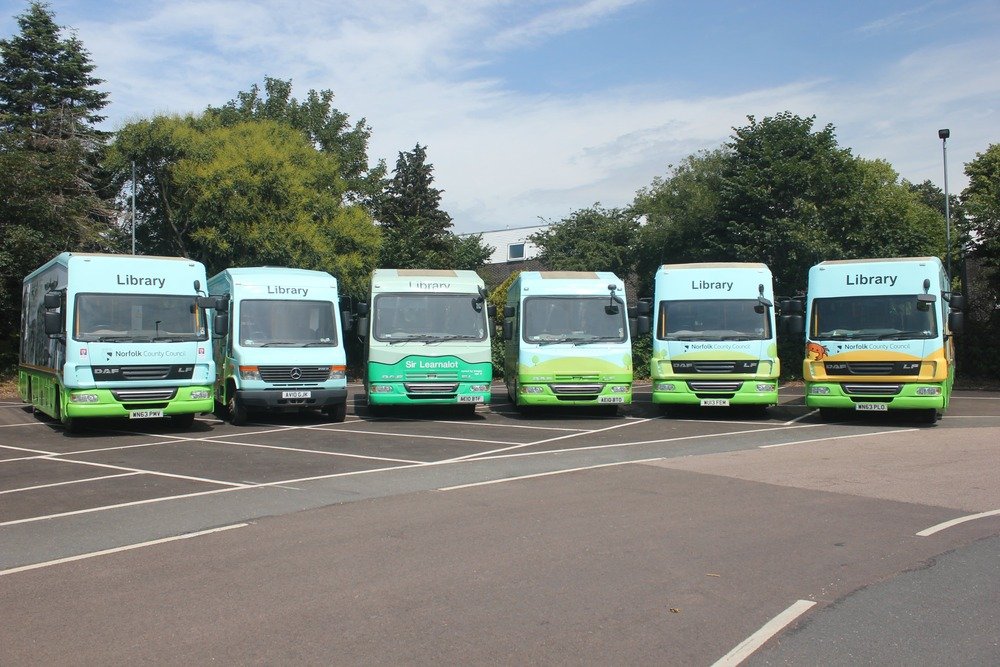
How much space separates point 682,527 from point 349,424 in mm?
10928

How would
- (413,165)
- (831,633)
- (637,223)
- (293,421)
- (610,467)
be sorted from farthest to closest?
(413,165) < (637,223) < (293,421) < (610,467) < (831,633)

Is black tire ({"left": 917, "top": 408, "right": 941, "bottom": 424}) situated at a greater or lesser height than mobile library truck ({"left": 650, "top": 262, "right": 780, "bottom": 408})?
lesser

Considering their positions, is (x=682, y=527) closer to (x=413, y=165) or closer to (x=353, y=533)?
(x=353, y=533)

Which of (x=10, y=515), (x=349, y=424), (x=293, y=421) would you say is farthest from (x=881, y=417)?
(x=10, y=515)

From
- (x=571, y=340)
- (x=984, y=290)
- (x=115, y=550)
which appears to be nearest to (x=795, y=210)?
(x=984, y=290)

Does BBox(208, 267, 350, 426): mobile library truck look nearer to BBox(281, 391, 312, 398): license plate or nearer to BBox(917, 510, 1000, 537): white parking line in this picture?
BBox(281, 391, 312, 398): license plate

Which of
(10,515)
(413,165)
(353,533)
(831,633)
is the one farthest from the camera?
(413,165)

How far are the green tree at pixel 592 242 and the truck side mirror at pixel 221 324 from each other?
2714 cm

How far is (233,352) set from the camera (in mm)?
17859

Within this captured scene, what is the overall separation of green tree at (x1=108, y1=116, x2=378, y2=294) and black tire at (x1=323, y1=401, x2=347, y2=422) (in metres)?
14.8

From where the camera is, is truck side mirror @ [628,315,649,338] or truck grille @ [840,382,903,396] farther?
truck side mirror @ [628,315,649,338]

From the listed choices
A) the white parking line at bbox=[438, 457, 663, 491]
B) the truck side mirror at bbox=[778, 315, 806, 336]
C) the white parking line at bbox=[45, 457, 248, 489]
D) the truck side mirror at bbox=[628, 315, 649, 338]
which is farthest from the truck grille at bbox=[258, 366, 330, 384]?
the truck side mirror at bbox=[778, 315, 806, 336]

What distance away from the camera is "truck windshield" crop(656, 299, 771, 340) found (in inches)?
735

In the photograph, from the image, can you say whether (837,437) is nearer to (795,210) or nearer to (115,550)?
(115,550)
